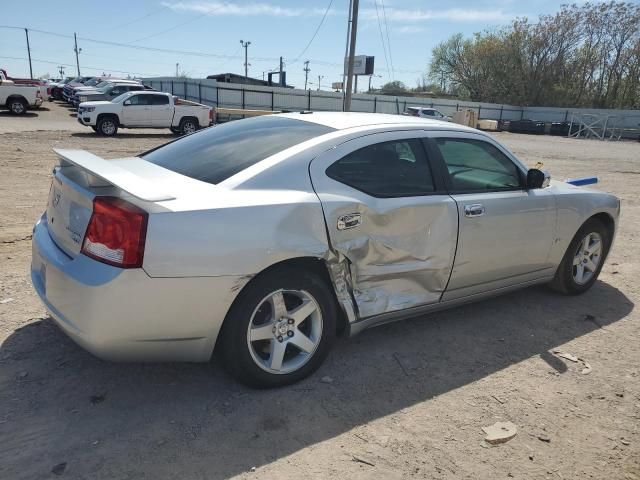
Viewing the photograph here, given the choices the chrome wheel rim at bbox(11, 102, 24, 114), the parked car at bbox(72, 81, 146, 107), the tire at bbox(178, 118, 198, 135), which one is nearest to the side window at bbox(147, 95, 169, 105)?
the tire at bbox(178, 118, 198, 135)

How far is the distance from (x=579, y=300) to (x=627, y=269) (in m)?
1.46

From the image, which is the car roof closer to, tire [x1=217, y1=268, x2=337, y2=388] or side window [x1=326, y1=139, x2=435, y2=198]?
side window [x1=326, y1=139, x2=435, y2=198]

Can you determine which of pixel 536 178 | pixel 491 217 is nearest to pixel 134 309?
pixel 491 217

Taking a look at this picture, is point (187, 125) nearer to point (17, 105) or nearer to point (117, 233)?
point (17, 105)

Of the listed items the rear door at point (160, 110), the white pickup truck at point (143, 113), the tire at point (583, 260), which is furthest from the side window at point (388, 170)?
the rear door at point (160, 110)

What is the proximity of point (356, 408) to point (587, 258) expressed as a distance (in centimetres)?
311

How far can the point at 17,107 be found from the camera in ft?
81.0


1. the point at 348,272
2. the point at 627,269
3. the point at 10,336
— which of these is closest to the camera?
the point at 348,272

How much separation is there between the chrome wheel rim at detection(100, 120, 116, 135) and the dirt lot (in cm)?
1596

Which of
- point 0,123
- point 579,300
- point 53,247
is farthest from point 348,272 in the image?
point 0,123

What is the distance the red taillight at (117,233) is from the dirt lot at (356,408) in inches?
34.4

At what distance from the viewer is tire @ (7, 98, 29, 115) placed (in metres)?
24.5

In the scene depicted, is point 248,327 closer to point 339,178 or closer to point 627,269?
point 339,178

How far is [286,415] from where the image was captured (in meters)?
2.76
